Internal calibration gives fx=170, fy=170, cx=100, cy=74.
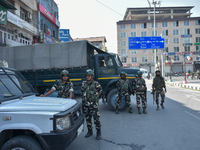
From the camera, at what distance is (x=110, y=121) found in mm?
5723

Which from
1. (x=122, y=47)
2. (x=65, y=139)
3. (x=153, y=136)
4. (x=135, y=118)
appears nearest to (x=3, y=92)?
(x=65, y=139)

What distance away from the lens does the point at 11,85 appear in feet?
10.7

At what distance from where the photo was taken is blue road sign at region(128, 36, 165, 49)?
70.8 feet

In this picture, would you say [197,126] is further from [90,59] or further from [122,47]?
[122,47]

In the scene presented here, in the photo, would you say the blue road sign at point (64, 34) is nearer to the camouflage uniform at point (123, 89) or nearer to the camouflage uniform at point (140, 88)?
the camouflage uniform at point (123, 89)

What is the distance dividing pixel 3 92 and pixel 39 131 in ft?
3.50

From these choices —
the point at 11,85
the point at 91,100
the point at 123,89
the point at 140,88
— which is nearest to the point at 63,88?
the point at 91,100

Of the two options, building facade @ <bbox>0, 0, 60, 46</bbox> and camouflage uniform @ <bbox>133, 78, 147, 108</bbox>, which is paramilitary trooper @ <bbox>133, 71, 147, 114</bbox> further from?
building facade @ <bbox>0, 0, 60, 46</bbox>

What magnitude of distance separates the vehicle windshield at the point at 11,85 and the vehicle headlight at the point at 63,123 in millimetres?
1010

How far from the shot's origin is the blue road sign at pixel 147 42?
21.6 metres

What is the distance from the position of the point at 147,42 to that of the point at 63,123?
68.9 ft

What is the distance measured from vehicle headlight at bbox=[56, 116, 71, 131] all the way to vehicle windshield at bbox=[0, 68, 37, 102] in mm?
1010

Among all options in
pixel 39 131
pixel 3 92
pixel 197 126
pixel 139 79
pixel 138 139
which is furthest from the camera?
pixel 139 79

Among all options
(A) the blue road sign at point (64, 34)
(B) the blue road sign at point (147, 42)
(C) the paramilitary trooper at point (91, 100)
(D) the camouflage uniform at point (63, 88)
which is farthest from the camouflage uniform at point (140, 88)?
(A) the blue road sign at point (64, 34)
